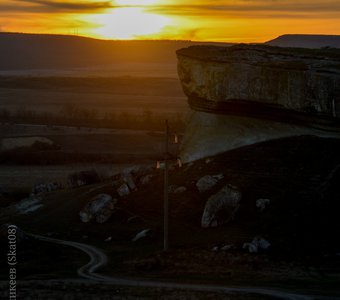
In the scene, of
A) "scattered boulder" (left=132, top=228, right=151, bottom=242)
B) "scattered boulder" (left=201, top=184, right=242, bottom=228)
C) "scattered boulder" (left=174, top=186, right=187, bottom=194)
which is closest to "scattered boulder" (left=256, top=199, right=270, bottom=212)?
"scattered boulder" (left=201, top=184, right=242, bottom=228)

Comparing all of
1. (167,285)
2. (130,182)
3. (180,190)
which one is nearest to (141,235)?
(180,190)

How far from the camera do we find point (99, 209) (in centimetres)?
5450

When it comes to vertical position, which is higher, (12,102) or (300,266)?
(12,102)

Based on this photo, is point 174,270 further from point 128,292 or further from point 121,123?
point 121,123

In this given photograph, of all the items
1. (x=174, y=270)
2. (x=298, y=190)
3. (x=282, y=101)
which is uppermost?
(x=282, y=101)

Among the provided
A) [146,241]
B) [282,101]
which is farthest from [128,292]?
[282,101]

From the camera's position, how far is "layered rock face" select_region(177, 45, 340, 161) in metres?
52.2

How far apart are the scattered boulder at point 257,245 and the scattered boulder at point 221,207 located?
5.11 metres

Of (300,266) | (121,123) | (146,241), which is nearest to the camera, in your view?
(300,266)

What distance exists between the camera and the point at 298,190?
162 feet

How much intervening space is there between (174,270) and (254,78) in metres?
18.9

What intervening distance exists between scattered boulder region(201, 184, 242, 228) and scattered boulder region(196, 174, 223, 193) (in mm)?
2268

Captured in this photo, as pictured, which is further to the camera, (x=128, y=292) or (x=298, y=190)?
(x=298, y=190)

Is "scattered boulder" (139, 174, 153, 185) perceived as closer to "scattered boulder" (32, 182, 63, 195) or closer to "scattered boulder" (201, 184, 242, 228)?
"scattered boulder" (201, 184, 242, 228)
